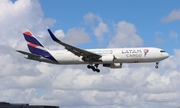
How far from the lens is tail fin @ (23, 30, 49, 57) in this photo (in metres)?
81.7

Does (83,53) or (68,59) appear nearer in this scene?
(83,53)

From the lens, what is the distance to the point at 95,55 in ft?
244

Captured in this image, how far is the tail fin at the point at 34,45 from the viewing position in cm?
8166

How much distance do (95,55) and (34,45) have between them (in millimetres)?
18996

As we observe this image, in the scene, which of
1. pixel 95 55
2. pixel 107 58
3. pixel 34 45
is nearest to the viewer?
pixel 107 58

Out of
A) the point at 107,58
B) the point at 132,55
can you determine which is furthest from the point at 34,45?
the point at 132,55

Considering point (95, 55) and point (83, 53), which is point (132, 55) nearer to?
point (95, 55)

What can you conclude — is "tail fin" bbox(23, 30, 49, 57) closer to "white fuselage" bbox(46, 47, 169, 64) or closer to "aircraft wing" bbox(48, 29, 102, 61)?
"aircraft wing" bbox(48, 29, 102, 61)

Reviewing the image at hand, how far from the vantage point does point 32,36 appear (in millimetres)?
87500

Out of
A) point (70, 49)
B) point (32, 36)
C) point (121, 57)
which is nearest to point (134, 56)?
point (121, 57)

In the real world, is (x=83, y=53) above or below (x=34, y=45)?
below

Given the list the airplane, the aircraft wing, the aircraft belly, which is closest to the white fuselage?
the airplane

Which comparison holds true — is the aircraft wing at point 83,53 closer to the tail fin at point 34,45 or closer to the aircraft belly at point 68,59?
the aircraft belly at point 68,59

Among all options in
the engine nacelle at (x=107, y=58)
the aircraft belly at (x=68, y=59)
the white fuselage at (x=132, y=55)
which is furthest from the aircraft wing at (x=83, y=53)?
the white fuselage at (x=132, y=55)
